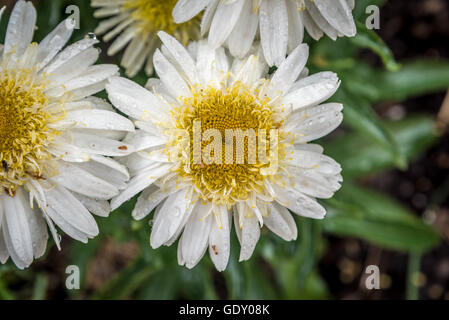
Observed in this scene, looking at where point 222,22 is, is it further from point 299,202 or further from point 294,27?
point 299,202

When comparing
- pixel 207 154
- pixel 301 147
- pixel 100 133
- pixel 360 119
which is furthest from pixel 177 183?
pixel 360 119

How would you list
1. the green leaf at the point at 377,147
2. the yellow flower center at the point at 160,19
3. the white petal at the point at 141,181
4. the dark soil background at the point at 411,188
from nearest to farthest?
the white petal at the point at 141,181
the yellow flower center at the point at 160,19
the green leaf at the point at 377,147
the dark soil background at the point at 411,188

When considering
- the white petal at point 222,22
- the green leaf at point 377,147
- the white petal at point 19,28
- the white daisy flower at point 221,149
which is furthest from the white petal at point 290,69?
the green leaf at point 377,147

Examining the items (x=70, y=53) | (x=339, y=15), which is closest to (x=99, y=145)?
(x=70, y=53)

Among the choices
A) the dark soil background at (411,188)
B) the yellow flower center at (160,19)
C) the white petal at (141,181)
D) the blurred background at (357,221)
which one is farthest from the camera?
the dark soil background at (411,188)

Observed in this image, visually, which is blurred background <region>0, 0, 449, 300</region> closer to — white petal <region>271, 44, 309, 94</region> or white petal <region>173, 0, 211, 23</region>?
white petal <region>271, 44, 309, 94</region>

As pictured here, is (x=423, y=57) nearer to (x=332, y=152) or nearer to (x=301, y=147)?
(x=332, y=152)

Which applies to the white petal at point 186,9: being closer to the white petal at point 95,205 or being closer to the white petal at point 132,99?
the white petal at point 132,99
